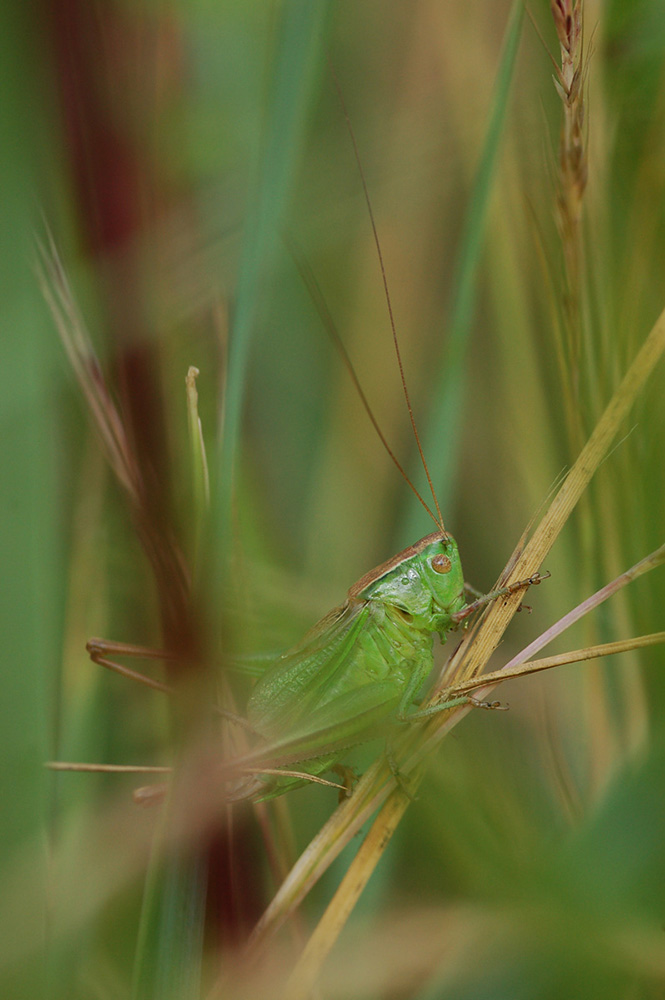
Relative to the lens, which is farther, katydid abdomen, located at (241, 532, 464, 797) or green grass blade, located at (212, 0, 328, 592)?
katydid abdomen, located at (241, 532, 464, 797)

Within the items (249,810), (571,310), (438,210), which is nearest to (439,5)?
(438,210)

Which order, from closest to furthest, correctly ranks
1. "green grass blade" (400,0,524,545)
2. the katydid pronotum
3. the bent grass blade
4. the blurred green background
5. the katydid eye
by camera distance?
the blurred green background, the bent grass blade, "green grass blade" (400,0,524,545), the katydid pronotum, the katydid eye

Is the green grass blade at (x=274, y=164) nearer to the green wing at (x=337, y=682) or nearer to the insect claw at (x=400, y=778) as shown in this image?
the insect claw at (x=400, y=778)

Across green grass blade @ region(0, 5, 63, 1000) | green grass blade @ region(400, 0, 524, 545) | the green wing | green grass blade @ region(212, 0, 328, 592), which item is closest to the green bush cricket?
the green wing

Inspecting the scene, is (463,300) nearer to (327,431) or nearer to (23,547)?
(327,431)

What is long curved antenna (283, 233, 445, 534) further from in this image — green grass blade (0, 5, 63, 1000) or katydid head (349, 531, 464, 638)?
green grass blade (0, 5, 63, 1000)

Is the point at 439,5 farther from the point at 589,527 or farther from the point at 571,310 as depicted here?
the point at 589,527
